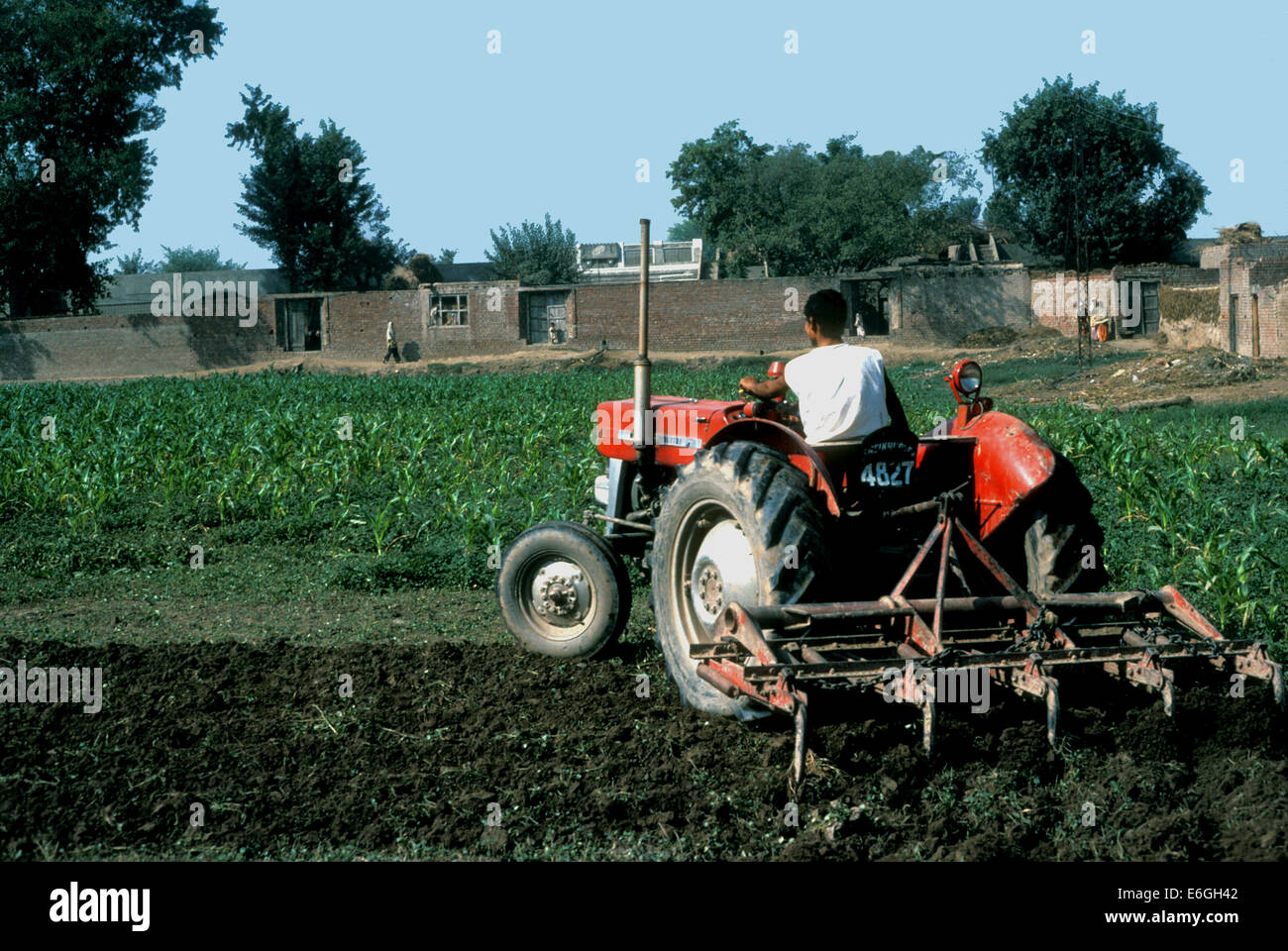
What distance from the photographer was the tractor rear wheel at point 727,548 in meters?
4.76

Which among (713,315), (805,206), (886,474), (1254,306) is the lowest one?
(886,474)

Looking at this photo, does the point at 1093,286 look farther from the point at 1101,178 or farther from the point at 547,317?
the point at 547,317

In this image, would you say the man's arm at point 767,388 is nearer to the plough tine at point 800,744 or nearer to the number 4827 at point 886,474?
the number 4827 at point 886,474

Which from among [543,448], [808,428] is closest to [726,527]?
[808,428]

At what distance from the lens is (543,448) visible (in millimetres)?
15820

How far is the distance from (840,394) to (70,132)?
46.4 m

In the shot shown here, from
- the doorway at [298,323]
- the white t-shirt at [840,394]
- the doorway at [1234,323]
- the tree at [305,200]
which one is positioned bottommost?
the white t-shirt at [840,394]

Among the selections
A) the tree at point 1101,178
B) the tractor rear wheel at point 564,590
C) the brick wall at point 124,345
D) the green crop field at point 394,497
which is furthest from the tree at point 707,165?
the tractor rear wheel at point 564,590

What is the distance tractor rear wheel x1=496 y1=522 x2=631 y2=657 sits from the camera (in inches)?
249

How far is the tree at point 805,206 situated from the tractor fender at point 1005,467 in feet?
128

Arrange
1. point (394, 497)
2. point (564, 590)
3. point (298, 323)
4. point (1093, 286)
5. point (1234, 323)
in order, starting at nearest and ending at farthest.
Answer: point (564, 590)
point (394, 497)
point (1234, 323)
point (1093, 286)
point (298, 323)

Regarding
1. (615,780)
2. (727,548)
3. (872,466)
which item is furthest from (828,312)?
(615,780)

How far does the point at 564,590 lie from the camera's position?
650 centimetres
